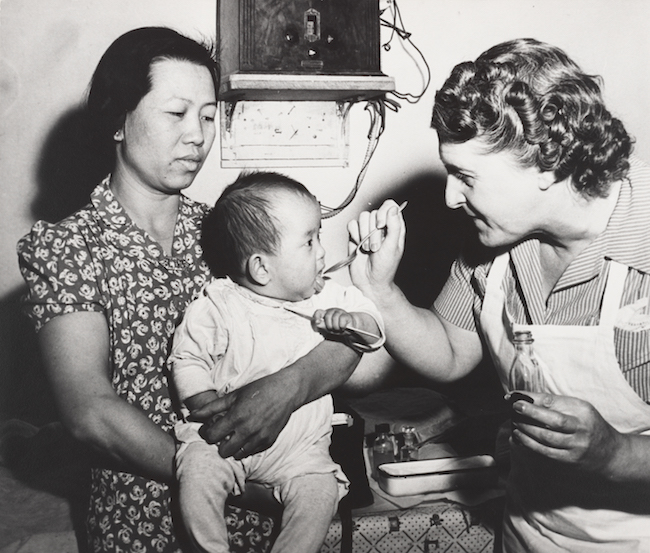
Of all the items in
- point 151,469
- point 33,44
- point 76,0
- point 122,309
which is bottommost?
point 151,469

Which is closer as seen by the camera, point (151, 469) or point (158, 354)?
point (151, 469)

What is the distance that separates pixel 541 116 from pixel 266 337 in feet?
2.81

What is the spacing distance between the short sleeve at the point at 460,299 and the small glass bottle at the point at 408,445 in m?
0.52

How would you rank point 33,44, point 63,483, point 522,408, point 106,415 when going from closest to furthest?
point 522,408 → point 106,415 → point 63,483 → point 33,44

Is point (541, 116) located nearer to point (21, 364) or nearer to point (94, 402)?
point (94, 402)

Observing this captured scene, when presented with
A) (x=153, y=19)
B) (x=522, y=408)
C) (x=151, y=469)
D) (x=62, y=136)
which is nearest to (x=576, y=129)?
(x=522, y=408)

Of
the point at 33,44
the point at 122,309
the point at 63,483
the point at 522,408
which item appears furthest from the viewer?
the point at 33,44

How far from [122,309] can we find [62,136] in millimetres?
1172

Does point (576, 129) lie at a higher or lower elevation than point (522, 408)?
higher

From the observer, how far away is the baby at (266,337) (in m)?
1.45

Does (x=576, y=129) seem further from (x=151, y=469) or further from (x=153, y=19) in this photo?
(x=153, y=19)

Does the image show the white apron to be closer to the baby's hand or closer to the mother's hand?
the baby's hand

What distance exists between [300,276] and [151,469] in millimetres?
600

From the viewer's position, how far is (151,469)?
4.97ft
